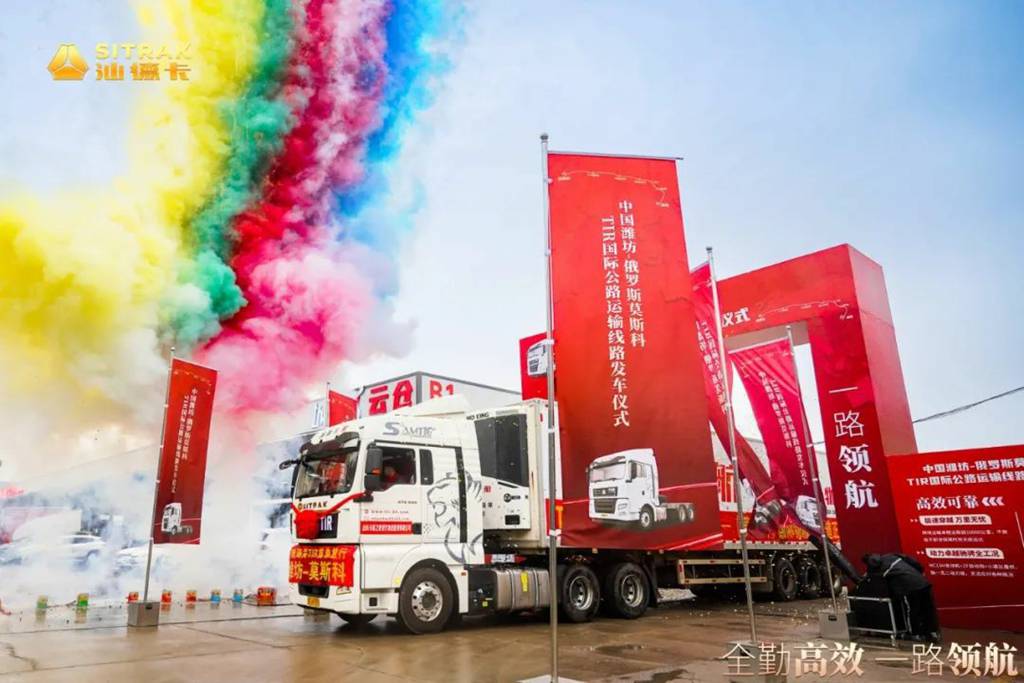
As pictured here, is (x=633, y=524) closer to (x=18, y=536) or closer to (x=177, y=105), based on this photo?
(x=177, y=105)

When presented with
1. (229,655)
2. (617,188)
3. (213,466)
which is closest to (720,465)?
(617,188)

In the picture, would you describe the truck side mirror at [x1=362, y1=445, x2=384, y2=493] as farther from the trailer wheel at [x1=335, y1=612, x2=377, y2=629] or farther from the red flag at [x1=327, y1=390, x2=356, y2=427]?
the red flag at [x1=327, y1=390, x2=356, y2=427]

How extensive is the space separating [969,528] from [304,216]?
13012 millimetres

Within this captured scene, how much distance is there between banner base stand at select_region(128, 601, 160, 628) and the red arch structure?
1182cm

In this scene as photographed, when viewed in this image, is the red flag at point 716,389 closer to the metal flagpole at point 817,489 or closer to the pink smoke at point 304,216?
the metal flagpole at point 817,489

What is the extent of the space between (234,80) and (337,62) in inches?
80.7

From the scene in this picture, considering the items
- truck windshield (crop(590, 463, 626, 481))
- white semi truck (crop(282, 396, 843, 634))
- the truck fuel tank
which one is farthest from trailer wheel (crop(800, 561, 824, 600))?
truck windshield (crop(590, 463, 626, 481))

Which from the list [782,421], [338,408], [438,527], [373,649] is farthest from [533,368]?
[373,649]

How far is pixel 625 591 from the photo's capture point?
38.5 ft

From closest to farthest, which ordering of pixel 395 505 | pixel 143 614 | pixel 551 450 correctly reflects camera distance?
pixel 551 450 < pixel 395 505 < pixel 143 614

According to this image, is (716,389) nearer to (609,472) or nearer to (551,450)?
(609,472)

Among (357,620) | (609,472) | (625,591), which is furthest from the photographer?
(625,591)

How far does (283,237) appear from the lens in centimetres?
1387

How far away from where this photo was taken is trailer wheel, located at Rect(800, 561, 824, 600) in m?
16.8
